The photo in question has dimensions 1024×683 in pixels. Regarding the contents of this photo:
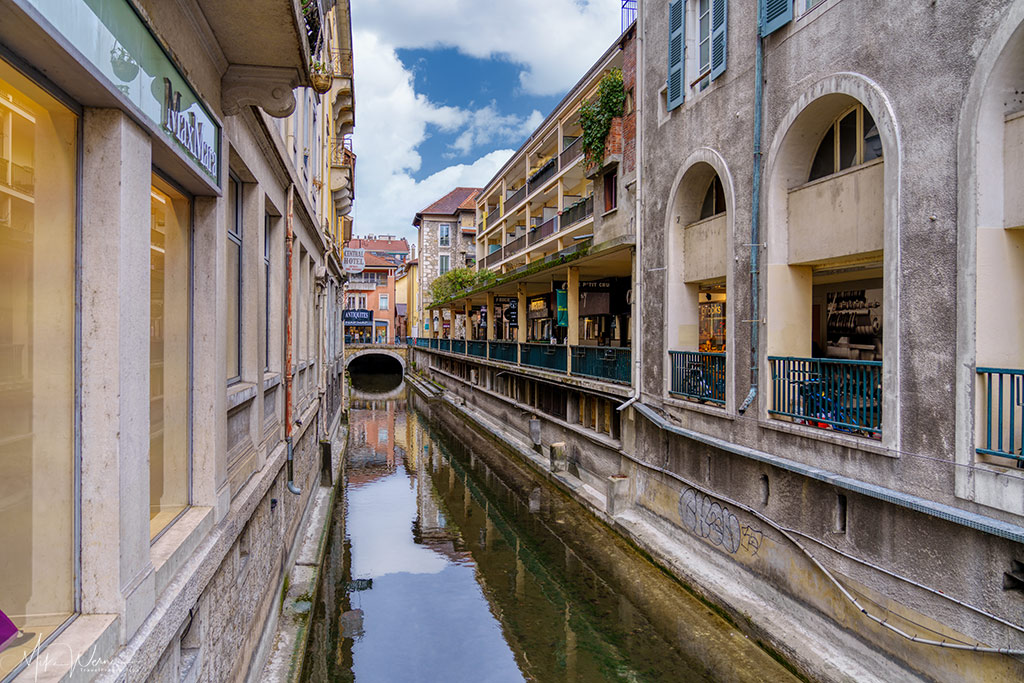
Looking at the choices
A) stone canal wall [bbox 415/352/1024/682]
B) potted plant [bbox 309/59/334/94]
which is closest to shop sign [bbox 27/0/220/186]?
potted plant [bbox 309/59/334/94]

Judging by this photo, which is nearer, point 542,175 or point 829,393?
point 829,393

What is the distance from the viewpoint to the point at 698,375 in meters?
11.8

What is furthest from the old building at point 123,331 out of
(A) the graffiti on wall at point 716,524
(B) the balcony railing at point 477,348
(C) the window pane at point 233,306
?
(B) the balcony railing at point 477,348

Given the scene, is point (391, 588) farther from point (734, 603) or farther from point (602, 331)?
point (602, 331)

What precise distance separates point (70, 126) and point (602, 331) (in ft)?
72.7

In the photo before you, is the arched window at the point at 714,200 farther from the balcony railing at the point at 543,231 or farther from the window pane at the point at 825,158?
the balcony railing at the point at 543,231

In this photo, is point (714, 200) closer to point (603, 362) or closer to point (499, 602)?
point (603, 362)

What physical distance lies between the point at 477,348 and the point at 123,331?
2852cm

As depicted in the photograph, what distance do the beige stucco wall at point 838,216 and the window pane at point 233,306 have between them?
7.60 m

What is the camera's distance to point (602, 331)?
24.6 m

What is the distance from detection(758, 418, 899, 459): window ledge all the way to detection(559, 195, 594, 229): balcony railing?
16.3 meters

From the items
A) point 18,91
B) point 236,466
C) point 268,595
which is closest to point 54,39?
point 18,91

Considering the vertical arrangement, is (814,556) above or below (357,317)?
below

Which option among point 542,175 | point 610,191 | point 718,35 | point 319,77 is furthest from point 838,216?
point 542,175
